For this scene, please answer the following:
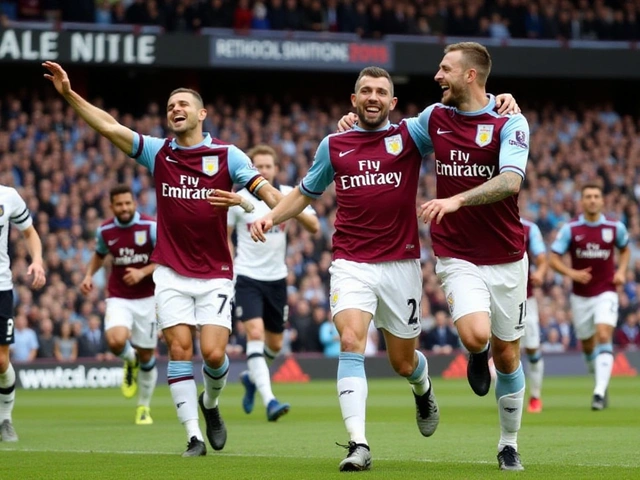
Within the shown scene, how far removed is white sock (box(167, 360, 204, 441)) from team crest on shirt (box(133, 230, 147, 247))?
480 centimetres

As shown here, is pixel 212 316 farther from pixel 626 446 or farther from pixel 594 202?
pixel 594 202

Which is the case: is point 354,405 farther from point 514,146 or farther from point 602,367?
point 602,367

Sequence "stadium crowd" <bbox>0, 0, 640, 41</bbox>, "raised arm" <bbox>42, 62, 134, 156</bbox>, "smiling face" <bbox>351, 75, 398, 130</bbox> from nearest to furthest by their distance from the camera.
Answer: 1. "smiling face" <bbox>351, 75, 398, 130</bbox>
2. "raised arm" <bbox>42, 62, 134, 156</bbox>
3. "stadium crowd" <bbox>0, 0, 640, 41</bbox>

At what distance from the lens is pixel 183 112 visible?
34.4 ft

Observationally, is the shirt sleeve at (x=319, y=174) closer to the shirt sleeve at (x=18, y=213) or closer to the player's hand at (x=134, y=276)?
the shirt sleeve at (x=18, y=213)

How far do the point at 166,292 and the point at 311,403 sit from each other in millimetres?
8485

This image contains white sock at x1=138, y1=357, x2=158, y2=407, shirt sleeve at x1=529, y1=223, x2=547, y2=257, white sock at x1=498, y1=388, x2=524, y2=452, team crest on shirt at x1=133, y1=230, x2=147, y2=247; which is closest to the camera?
white sock at x1=498, y1=388, x2=524, y2=452

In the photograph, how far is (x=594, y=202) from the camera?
16844mm

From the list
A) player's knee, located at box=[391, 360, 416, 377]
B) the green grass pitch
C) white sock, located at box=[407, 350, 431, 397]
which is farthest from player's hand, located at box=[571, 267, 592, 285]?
player's knee, located at box=[391, 360, 416, 377]

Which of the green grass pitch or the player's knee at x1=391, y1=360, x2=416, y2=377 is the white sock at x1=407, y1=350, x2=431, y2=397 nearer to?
the player's knee at x1=391, y1=360, x2=416, y2=377

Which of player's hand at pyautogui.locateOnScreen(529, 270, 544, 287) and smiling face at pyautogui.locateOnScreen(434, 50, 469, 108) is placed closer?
smiling face at pyautogui.locateOnScreen(434, 50, 469, 108)

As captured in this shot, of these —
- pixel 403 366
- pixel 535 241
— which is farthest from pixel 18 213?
pixel 535 241

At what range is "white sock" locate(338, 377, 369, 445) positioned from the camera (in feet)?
29.2

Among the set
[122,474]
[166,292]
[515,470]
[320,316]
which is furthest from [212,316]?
[320,316]
